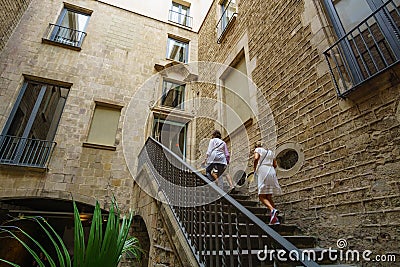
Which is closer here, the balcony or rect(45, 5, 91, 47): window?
the balcony

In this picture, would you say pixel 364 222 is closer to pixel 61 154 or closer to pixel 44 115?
pixel 61 154

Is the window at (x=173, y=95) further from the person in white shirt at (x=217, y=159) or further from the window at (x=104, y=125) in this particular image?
the person in white shirt at (x=217, y=159)

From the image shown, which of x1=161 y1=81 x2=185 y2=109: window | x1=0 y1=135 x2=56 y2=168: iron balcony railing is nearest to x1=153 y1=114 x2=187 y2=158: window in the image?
x1=161 y1=81 x2=185 y2=109: window

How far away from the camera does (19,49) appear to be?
19.5ft

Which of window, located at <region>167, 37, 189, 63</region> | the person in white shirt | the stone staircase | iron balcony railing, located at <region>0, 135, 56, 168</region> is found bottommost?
the stone staircase

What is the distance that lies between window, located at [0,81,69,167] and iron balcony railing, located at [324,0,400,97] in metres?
6.17

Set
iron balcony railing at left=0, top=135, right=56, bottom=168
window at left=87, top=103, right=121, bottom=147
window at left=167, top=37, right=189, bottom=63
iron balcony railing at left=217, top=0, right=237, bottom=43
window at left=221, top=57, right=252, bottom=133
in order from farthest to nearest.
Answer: window at left=167, top=37, right=189, bottom=63 < iron balcony railing at left=217, top=0, right=237, bottom=43 < window at left=87, top=103, right=121, bottom=147 < iron balcony railing at left=0, top=135, right=56, bottom=168 < window at left=221, top=57, right=252, bottom=133

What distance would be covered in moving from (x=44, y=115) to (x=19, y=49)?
1.93 meters

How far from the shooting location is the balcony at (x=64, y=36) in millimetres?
6449

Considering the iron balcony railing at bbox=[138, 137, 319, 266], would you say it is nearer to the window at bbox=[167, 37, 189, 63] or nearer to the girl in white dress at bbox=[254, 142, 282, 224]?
the girl in white dress at bbox=[254, 142, 282, 224]

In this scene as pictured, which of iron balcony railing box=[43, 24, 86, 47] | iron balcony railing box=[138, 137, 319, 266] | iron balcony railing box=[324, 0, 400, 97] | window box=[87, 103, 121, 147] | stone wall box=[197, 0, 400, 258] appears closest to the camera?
iron balcony railing box=[138, 137, 319, 266]

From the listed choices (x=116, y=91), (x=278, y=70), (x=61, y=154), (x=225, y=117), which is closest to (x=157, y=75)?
(x=116, y=91)

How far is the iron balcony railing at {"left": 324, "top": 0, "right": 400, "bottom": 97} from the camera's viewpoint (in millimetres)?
2150

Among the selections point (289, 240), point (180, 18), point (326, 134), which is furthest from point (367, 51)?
point (180, 18)
